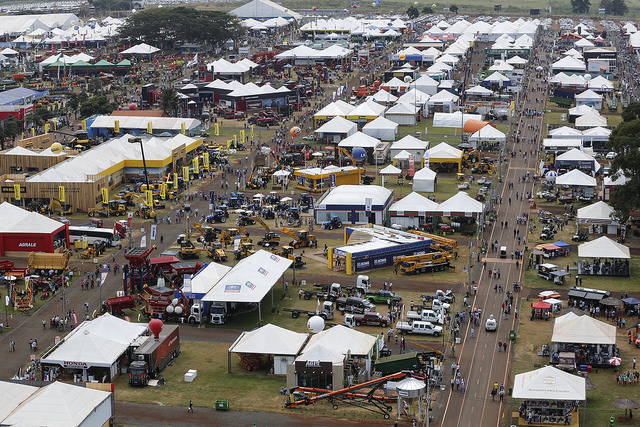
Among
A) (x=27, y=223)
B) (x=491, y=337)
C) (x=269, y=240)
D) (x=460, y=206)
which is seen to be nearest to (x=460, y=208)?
(x=460, y=206)

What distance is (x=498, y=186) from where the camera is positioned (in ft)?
351

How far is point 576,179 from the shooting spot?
99938 millimetres

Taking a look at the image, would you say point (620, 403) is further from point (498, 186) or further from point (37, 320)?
point (498, 186)

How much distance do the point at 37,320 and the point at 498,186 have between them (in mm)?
58296

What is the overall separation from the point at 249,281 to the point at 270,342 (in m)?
9.86

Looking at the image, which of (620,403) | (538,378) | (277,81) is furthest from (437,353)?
(277,81)

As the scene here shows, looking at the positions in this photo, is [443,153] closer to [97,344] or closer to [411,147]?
[411,147]

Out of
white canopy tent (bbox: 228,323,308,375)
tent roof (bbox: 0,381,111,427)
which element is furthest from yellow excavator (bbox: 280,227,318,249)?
tent roof (bbox: 0,381,111,427)

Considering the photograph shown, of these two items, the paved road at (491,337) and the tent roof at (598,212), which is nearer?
the paved road at (491,337)

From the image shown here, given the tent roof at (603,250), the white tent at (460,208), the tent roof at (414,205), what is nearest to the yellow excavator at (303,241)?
the tent roof at (414,205)

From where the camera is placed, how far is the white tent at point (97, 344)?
56.4 metres

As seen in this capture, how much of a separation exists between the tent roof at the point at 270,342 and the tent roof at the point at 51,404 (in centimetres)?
1069

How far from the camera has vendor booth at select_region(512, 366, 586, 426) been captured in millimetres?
51188

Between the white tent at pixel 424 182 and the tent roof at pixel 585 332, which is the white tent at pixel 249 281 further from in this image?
the white tent at pixel 424 182
